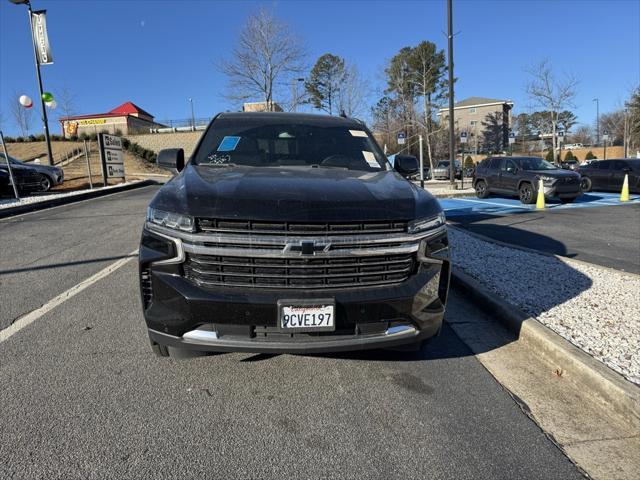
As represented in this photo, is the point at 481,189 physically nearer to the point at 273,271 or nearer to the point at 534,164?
the point at 534,164

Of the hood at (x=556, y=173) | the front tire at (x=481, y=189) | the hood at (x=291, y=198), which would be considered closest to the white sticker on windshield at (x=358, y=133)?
the hood at (x=291, y=198)

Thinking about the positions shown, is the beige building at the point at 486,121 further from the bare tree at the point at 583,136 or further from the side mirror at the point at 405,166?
the side mirror at the point at 405,166

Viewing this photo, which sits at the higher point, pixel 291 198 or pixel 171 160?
pixel 171 160

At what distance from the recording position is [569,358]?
3.17 metres

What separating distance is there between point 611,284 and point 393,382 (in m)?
3.40

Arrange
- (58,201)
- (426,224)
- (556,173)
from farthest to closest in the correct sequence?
(556,173), (58,201), (426,224)

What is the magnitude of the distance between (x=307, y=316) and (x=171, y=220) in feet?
3.24

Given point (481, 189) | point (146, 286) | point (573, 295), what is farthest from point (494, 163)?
point (146, 286)

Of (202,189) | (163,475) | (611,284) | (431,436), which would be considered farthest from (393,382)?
(611,284)

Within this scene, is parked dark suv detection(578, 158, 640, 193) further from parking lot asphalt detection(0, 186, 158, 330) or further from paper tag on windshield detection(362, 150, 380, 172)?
parking lot asphalt detection(0, 186, 158, 330)

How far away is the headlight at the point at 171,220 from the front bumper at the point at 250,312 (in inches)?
3.4

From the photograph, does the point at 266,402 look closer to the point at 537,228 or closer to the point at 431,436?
the point at 431,436

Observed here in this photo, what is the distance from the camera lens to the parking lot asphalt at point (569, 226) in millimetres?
7457

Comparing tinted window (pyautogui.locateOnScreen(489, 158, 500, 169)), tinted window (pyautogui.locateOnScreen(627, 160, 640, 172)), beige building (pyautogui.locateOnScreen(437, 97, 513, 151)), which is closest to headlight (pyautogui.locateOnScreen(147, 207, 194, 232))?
tinted window (pyautogui.locateOnScreen(489, 158, 500, 169))
